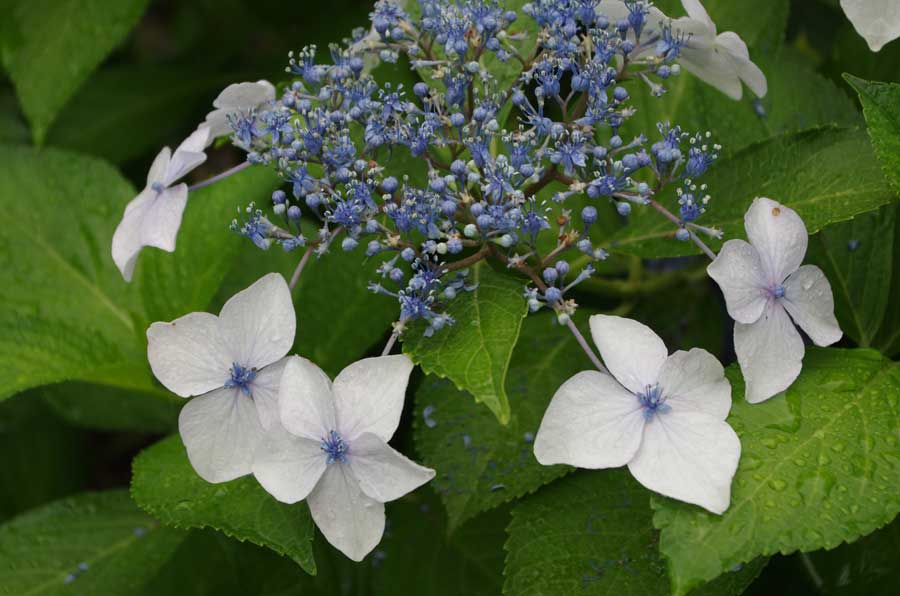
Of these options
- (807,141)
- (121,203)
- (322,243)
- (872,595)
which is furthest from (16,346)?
(872,595)

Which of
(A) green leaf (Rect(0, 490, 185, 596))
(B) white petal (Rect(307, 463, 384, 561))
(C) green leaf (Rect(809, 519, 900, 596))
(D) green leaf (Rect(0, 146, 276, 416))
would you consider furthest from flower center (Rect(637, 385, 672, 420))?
(A) green leaf (Rect(0, 490, 185, 596))

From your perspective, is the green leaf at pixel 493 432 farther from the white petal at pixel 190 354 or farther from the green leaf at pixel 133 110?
the green leaf at pixel 133 110

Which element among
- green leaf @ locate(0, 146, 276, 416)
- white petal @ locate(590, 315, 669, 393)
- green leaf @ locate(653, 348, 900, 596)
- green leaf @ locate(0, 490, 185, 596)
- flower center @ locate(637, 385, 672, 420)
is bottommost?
green leaf @ locate(0, 490, 185, 596)

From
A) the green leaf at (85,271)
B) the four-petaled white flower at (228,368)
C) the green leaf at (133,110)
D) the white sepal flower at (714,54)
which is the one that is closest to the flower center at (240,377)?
the four-petaled white flower at (228,368)

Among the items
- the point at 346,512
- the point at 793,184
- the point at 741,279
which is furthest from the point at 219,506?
the point at 793,184

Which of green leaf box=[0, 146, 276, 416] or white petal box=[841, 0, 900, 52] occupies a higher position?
white petal box=[841, 0, 900, 52]

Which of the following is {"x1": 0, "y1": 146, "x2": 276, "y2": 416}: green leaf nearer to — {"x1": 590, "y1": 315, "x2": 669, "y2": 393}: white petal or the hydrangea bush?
the hydrangea bush
